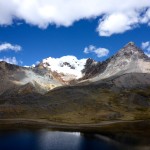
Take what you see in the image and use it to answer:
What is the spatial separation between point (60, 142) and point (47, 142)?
499cm

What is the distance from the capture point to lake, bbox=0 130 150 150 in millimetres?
118688

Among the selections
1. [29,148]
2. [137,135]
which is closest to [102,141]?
[137,135]

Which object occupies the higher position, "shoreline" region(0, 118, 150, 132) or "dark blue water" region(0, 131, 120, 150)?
"shoreline" region(0, 118, 150, 132)

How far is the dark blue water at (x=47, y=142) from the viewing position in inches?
4673

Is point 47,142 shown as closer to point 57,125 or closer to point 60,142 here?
point 60,142

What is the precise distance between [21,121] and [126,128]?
2472 inches

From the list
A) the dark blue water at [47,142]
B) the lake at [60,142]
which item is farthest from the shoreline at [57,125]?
the dark blue water at [47,142]

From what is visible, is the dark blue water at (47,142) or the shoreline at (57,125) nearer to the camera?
the dark blue water at (47,142)

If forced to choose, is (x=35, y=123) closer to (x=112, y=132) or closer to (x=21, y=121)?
(x=21, y=121)

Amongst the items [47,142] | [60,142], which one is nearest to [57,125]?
[47,142]

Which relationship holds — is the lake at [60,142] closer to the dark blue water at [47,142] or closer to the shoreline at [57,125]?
the dark blue water at [47,142]

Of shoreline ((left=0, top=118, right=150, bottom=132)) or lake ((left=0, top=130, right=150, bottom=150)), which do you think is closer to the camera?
lake ((left=0, top=130, right=150, bottom=150))

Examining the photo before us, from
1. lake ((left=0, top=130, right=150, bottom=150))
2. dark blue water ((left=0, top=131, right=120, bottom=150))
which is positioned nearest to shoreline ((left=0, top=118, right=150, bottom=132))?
lake ((left=0, top=130, right=150, bottom=150))

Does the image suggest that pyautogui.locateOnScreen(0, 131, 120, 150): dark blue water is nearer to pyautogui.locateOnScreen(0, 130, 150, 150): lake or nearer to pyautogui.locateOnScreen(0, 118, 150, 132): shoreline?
pyautogui.locateOnScreen(0, 130, 150, 150): lake
